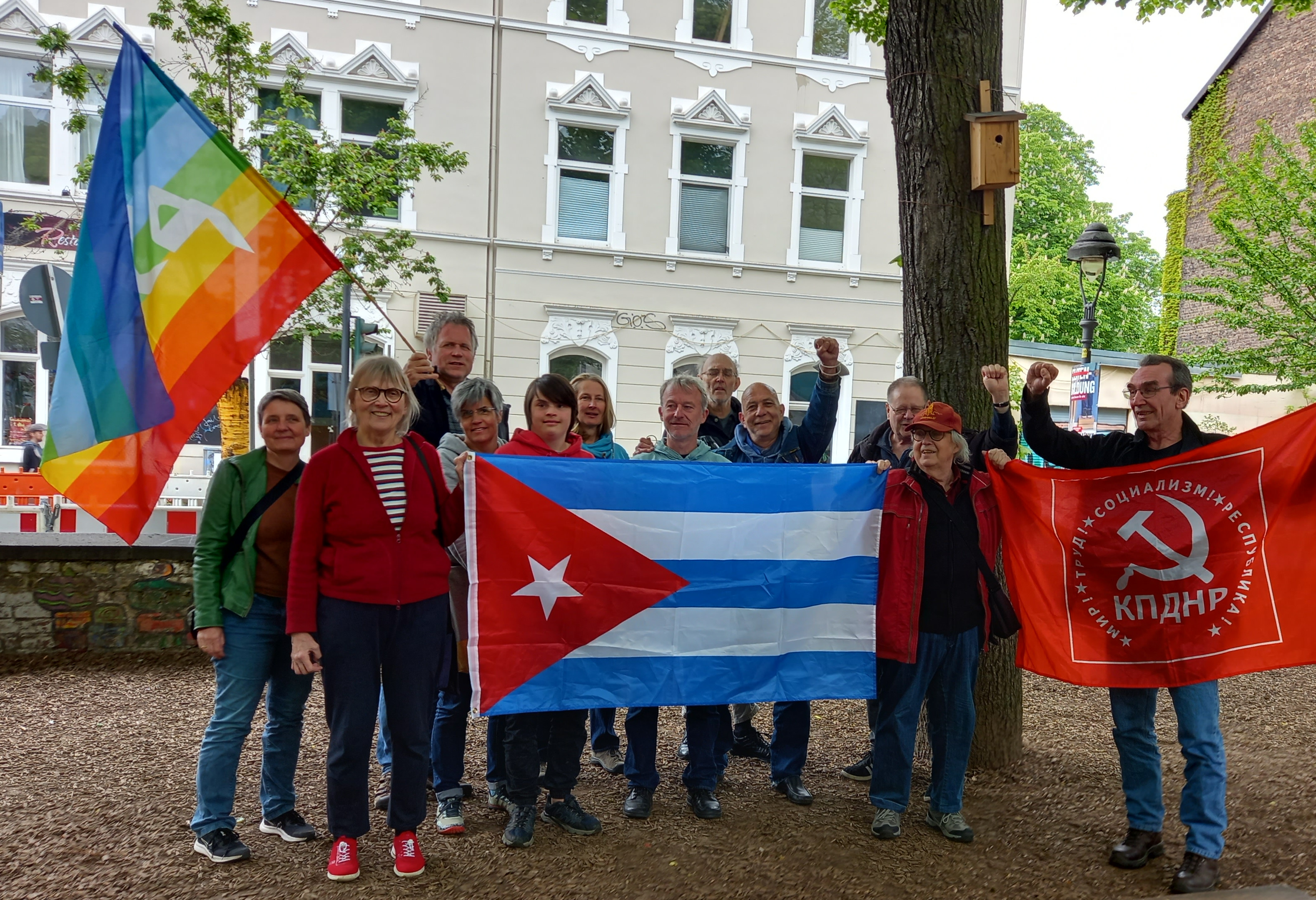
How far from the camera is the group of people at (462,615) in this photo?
3518mm

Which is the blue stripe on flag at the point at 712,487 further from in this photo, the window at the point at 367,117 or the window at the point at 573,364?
the window at the point at 367,117

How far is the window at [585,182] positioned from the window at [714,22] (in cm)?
267

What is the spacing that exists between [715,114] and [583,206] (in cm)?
305

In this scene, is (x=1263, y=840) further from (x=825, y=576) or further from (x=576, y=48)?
(x=576, y=48)

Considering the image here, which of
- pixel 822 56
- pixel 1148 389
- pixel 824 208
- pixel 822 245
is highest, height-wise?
pixel 822 56

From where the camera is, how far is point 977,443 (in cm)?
437

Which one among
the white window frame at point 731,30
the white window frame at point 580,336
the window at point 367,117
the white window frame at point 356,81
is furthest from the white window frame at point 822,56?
the window at point 367,117

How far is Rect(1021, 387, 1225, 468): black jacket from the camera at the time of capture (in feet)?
13.2

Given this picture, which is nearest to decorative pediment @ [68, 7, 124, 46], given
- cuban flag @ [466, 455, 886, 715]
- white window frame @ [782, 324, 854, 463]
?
white window frame @ [782, 324, 854, 463]

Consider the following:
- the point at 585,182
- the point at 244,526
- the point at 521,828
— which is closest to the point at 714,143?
the point at 585,182

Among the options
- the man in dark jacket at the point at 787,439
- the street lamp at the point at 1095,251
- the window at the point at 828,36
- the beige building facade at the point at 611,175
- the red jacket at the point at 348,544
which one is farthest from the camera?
the window at the point at 828,36

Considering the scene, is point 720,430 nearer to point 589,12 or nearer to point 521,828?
point 521,828

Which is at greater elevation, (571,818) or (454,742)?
(454,742)

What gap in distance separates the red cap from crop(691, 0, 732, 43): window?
16.3 metres
